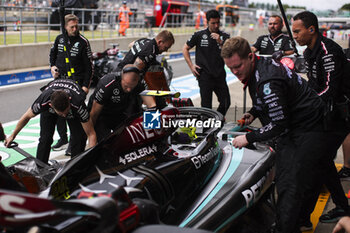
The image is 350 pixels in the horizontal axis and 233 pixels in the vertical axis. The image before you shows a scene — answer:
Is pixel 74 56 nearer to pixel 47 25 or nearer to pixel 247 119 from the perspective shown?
pixel 247 119

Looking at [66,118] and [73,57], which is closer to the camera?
[66,118]

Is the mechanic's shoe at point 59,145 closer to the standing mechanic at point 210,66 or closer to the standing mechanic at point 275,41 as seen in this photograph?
the standing mechanic at point 210,66

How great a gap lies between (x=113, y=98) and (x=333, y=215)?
263cm

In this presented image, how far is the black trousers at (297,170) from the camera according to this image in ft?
11.0

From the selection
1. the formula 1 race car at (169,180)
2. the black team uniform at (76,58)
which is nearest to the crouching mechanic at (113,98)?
the formula 1 race car at (169,180)

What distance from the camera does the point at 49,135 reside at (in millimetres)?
5270

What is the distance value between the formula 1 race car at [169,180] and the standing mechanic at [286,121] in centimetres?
24

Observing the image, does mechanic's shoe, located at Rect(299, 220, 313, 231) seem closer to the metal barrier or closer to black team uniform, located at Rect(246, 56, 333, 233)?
black team uniform, located at Rect(246, 56, 333, 233)

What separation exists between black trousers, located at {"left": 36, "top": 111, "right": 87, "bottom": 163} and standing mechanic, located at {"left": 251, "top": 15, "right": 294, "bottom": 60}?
11.5 ft

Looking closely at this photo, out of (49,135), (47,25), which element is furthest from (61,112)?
(47,25)

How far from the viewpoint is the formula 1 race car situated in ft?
8.67

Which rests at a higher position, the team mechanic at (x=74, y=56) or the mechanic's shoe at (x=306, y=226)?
the team mechanic at (x=74, y=56)

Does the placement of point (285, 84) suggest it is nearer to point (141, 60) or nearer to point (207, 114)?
point (207, 114)

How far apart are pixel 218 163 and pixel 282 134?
0.62 metres
